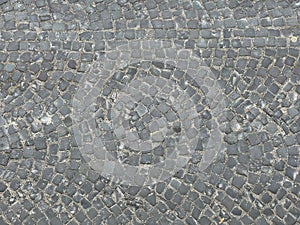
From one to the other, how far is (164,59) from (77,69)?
0.93m

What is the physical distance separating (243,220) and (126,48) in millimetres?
2174

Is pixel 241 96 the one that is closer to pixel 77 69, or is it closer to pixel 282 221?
pixel 282 221

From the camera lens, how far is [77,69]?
5957mm

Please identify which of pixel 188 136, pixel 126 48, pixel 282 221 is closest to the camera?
pixel 282 221

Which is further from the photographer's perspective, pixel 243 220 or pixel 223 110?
pixel 223 110

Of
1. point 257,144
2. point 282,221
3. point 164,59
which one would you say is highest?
point 164,59

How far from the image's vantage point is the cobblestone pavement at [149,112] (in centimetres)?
538

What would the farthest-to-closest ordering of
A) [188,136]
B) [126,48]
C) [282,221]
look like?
[126,48] < [188,136] < [282,221]

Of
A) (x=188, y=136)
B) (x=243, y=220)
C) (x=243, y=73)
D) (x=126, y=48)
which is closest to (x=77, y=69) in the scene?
(x=126, y=48)

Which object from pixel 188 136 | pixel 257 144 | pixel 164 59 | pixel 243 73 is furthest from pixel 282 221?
pixel 164 59

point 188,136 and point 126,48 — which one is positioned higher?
point 126,48

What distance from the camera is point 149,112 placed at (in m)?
5.77

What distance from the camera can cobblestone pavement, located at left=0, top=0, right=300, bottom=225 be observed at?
5383 millimetres

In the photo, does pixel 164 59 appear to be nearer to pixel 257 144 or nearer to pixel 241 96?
pixel 241 96
